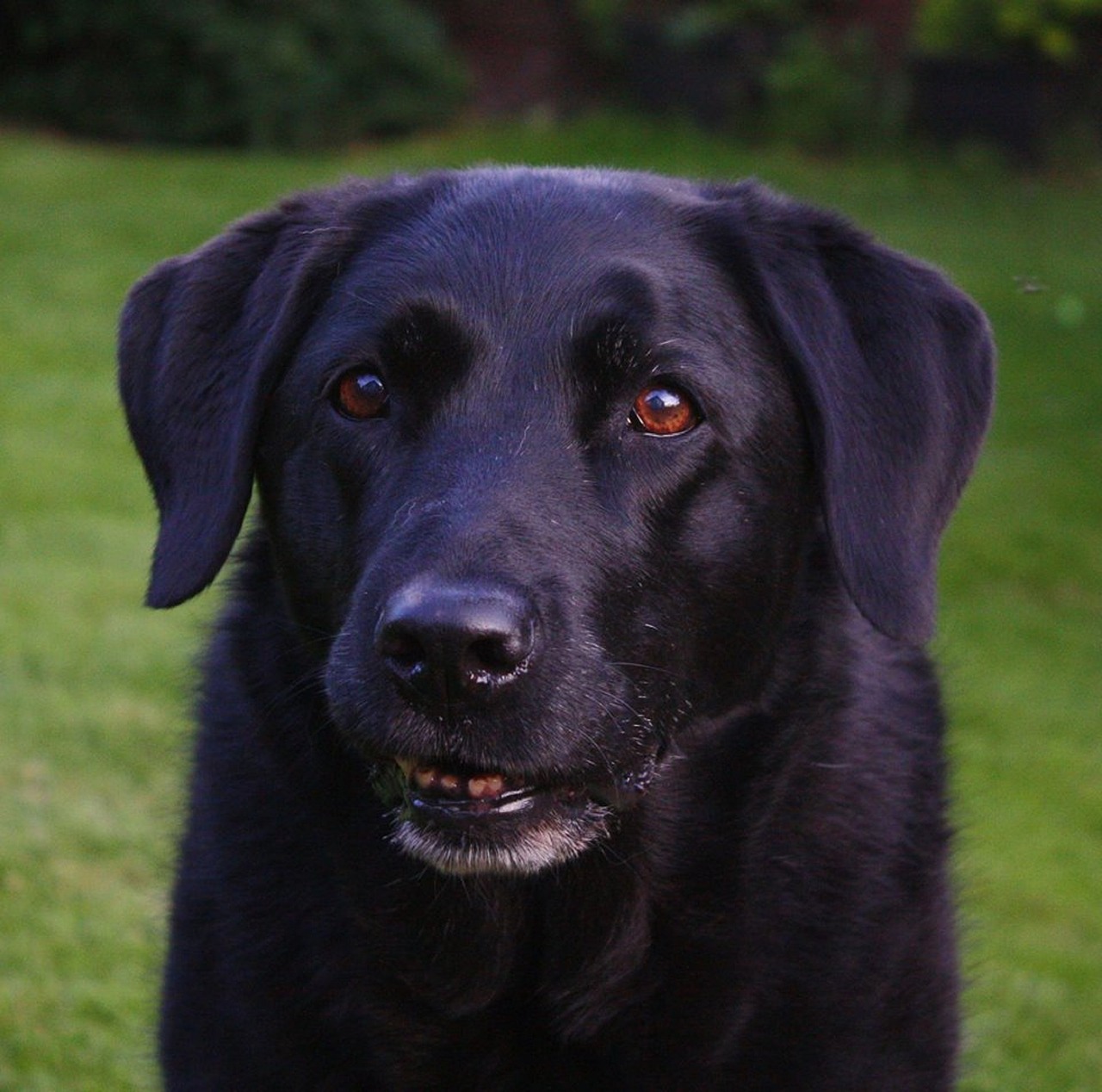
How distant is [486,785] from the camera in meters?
2.62

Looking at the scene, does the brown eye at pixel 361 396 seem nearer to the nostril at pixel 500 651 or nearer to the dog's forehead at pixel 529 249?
the dog's forehead at pixel 529 249

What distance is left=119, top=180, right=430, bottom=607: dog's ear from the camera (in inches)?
116

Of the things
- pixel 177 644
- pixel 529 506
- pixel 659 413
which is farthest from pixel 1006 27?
pixel 529 506

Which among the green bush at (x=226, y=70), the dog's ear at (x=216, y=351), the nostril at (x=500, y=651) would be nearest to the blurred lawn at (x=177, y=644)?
the dog's ear at (x=216, y=351)

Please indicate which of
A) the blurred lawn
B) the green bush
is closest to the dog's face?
the blurred lawn

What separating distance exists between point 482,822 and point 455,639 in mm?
374

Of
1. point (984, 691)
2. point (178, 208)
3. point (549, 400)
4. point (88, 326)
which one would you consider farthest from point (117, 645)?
point (178, 208)

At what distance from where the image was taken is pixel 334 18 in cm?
1895

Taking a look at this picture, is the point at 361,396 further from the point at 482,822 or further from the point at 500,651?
the point at 482,822

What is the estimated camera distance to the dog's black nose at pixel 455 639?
2338mm

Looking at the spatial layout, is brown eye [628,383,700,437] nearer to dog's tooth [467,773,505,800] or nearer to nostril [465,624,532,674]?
nostril [465,624,532,674]

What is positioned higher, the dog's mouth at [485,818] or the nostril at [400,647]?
the nostril at [400,647]

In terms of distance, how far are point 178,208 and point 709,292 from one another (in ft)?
43.2

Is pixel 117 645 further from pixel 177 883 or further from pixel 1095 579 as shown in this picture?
pixel 1095 579
